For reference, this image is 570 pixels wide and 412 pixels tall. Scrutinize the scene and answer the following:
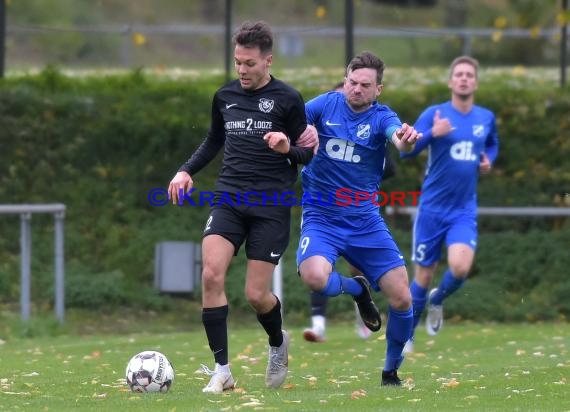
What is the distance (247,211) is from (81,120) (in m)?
8.50

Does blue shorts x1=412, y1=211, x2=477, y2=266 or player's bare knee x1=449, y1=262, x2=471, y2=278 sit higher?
blue shorts x1=412, y1=211, x2=477, y2=266

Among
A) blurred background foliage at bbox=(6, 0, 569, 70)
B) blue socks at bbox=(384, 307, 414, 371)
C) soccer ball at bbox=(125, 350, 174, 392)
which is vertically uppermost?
blurred background foliage at bbox=(6, 0, 569, 70)

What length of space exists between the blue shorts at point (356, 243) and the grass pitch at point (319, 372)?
0.85m

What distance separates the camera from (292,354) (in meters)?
11.8

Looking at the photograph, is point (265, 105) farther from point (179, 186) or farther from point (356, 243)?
point (356, 243)

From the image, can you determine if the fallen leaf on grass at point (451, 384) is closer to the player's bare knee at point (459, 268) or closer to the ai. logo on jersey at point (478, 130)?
the player's bare knee at point (459, 268)

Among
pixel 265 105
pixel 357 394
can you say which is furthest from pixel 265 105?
pixel 357 394

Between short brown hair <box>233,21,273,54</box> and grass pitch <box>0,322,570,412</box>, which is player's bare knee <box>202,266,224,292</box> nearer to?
grass pitch <box>0,322,570,412</box>

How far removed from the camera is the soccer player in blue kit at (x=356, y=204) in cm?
861

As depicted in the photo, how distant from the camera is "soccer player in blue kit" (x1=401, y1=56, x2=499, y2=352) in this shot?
11602 millimetres

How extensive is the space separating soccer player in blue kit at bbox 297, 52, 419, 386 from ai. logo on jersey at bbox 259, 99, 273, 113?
605 millimetres

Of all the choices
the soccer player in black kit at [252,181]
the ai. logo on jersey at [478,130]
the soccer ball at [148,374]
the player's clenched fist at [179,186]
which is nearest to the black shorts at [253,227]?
the soccer player in black kit at [252,181]

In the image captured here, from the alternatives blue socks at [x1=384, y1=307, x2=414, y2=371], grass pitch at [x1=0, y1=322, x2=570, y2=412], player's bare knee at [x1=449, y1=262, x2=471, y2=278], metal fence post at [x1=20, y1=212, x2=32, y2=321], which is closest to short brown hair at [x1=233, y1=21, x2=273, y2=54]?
blue socks at [x1=384, y1=307, x2=414, y2=371]

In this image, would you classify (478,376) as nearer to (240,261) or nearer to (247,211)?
(247,211)
